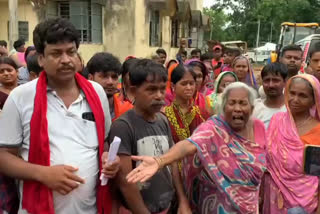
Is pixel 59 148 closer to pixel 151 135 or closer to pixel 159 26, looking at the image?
pixel 151 135

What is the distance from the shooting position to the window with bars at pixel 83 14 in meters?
12.1

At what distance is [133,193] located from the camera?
76.7 inches

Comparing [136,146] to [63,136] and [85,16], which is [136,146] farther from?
[85,16]

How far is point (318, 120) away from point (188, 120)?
1093 millimetres

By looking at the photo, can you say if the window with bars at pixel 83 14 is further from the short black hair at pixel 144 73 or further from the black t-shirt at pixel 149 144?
the black t-shirt at pixel 149 144

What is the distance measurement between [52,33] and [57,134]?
0.53 metres

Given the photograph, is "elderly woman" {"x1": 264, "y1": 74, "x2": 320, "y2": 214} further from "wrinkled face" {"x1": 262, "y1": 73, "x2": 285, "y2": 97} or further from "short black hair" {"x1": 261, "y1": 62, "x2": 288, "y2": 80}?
"short black hair" {"x1": 261, "y1": 62, "x2": 288, "y2": 80}

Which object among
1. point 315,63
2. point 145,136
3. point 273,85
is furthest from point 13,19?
point 145,136

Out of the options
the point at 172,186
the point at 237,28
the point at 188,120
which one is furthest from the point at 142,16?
the point at 237,28

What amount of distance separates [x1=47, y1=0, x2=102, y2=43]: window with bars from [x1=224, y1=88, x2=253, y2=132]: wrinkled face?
10539 mm

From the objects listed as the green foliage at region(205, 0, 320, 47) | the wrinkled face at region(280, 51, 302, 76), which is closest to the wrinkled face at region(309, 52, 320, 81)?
the wrinkled face at region(280, 51, 302, 76)

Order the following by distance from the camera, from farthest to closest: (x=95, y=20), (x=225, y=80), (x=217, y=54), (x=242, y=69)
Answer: (x=95, y=20) → (x=217, y=54) → (x=242, y=69) → (x=225, y=80)

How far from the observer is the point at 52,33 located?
1733 mm

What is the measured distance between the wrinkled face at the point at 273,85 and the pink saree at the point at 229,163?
1050mm
